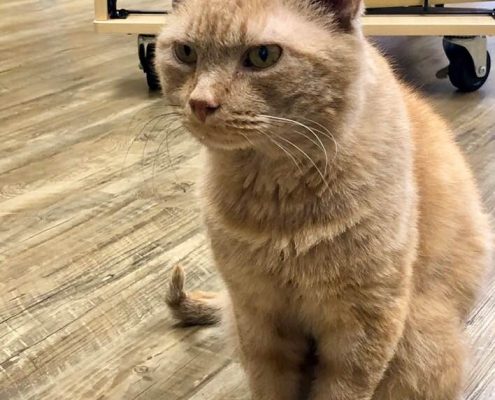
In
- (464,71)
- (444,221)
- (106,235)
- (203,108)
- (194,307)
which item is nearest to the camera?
(203,108)

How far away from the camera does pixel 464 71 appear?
251cm

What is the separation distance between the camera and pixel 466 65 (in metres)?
2.52

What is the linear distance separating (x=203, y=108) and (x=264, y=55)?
0.31 ft

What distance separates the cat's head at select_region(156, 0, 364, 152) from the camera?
0.87 m

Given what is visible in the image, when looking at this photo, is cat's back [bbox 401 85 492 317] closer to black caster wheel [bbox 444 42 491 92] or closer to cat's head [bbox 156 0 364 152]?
cat's head [bbox 156 0 364 152]

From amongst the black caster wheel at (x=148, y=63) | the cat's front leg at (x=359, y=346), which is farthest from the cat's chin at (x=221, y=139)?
the black caster wheel at (x=148, y=63)

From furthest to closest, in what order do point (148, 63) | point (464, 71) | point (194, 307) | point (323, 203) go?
point (148, 63), point (464, 71), point (194, 307), point (323, 203)

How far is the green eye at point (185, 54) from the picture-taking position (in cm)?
92

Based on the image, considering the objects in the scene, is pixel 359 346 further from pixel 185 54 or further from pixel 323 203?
pixel 185 54

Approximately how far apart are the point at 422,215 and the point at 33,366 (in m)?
0.71

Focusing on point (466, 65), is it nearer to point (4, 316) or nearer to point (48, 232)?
point (48, 232)

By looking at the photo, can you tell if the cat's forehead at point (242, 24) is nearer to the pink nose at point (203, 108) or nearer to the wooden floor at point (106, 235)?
the pink nose at point (203, 108)

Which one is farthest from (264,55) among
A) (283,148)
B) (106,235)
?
(106,235)

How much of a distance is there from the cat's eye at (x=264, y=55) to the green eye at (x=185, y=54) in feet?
0.26
